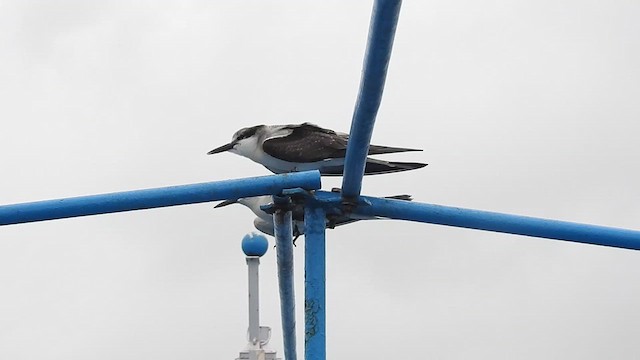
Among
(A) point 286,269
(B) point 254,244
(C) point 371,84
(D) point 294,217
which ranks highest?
(C) point 371,84

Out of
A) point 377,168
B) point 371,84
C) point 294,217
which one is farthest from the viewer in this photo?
point 377,168

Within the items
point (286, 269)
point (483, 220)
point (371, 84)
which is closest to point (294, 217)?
point (286, 269)

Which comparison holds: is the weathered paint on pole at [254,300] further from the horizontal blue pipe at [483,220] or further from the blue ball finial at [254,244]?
the horizontal blue pipe at [483,220]

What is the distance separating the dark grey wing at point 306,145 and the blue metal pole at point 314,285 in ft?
2.83

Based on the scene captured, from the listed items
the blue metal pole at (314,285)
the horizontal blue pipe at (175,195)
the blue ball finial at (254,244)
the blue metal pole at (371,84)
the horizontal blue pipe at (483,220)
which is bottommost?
the blue ball finial at (254,244)

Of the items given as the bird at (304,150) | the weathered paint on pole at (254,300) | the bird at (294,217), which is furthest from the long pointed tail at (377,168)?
the weathered paint on pole at (254,300)

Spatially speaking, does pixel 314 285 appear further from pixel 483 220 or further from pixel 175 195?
pixel 483 220

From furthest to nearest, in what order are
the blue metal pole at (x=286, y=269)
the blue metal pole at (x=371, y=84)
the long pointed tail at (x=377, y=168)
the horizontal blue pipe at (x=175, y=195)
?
the long pointed tail at (x=377, y=168) → the blue metal pole at (x=286, y=269) → the horizontal blue pipe at (x=175, y=195) → the blue metal pole at (x=371, y=84)

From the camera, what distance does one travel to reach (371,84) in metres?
6.28

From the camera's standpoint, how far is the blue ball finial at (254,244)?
1431cm

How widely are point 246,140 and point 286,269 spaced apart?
1.20 metres

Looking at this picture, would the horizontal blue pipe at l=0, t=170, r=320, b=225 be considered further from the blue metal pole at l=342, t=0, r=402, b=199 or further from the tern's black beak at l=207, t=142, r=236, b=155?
the tern's black beak at l=207, t=142, r=236, b=155

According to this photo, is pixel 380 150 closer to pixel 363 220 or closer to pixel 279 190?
pixel 363 220

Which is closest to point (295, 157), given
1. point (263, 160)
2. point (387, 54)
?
point (263, 160)
